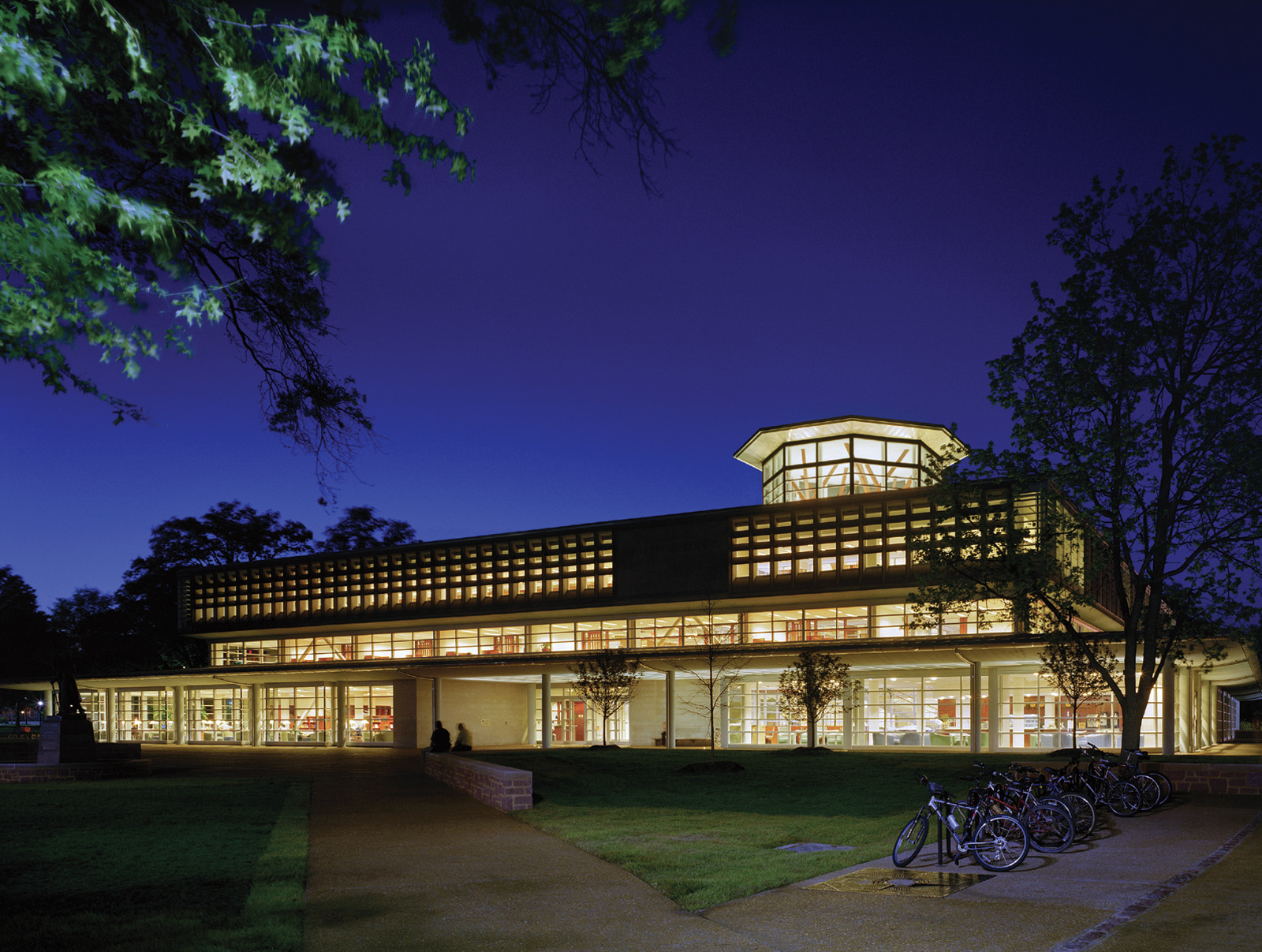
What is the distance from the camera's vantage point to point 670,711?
39.0 m

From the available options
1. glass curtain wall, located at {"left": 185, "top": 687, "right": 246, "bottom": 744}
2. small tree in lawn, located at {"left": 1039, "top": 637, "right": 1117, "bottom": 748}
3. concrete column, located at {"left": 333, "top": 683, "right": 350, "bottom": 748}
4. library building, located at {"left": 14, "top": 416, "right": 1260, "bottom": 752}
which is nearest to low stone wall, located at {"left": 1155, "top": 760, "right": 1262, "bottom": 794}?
small tree in lawn, located at {"left": 1039, "top": 637, "right": 1117, "bottom": 748}

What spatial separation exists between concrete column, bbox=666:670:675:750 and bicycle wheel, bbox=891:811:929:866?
28.5 meters

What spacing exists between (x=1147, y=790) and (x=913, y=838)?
679 cm

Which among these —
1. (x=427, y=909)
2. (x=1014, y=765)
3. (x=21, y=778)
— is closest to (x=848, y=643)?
(x=1014, y=765)

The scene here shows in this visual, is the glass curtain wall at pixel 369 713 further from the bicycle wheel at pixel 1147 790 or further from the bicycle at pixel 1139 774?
the bicycle wheel at pixel 1147 790

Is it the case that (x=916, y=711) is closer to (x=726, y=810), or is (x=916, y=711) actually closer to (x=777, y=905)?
(x=726, y=810)

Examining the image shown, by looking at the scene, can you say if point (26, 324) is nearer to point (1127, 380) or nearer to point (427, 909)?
point (427, 909)

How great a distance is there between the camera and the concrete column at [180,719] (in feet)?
176

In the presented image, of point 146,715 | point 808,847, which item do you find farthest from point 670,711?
point 146,715

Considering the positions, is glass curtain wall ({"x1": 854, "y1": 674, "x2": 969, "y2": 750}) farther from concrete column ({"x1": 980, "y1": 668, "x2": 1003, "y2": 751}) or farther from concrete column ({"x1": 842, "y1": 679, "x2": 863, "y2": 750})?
concrete column ({"x1": 980, "y1": 668, "x2": 1003, "y2": 751})

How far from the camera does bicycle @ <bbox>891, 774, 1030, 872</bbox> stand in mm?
9555

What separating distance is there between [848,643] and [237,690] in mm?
31805

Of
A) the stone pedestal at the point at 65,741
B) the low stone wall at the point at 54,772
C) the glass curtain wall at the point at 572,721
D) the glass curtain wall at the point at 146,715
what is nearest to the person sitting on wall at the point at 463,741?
the low stone wall at the point at 54,772

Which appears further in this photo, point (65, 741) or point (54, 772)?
point (65, 741)
